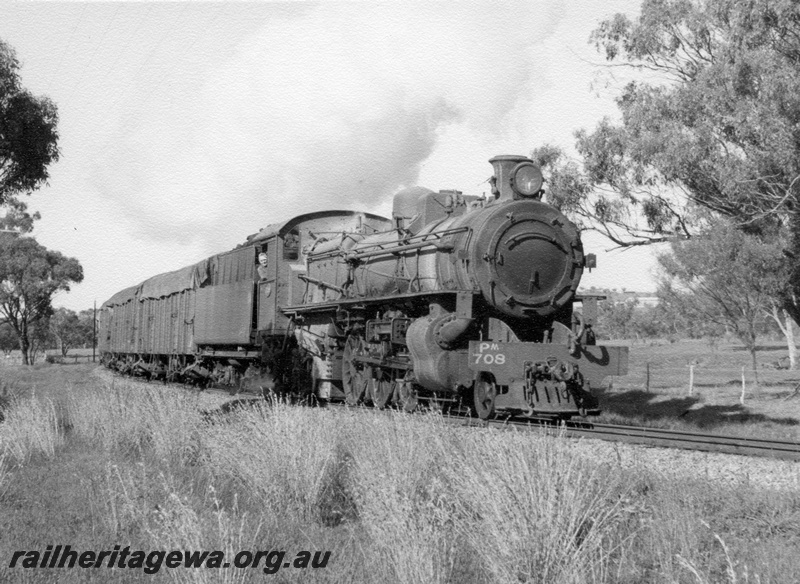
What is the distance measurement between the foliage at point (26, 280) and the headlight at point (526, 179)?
44731 mm

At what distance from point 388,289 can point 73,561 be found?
27.0 feet

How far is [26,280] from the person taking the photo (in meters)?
49.0

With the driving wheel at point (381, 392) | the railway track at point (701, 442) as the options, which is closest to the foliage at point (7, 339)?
the driving wheel at point (381, 392)

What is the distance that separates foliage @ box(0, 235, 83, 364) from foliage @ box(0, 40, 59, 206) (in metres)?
33.5

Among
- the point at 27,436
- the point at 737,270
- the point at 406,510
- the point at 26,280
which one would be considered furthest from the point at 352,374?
the point at 26,280

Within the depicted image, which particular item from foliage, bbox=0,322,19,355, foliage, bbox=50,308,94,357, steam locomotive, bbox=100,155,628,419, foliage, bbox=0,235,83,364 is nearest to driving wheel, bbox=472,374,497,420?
steam locomotive, bbox=100,155,628,419

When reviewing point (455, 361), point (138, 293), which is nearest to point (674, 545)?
point (455, 361)

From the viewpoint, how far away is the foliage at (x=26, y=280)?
48344 mm

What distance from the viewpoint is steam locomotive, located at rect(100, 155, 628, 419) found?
10836mm

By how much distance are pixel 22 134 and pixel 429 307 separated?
37.4 feet

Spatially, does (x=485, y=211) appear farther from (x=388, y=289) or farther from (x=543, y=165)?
(x=543, y=165)

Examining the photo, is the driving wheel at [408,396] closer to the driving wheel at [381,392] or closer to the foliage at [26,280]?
the driving wheel at [381,392]

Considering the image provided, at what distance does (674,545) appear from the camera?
17.5 feet

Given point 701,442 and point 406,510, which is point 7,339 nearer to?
point 701,442
